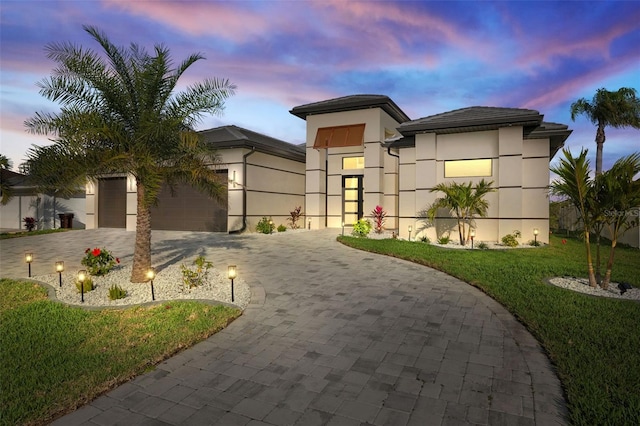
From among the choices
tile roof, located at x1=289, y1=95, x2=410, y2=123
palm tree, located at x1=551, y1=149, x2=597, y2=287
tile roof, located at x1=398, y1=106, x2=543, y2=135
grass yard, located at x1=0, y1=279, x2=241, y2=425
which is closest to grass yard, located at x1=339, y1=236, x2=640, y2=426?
palm tree, located at x1=551, y1=149, x2=597, y2=287

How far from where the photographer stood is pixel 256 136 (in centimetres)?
2338

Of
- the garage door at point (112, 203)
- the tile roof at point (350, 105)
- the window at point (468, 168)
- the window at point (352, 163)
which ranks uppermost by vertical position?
the tile roof at point (350, 105)

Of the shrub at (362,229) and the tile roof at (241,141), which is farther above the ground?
the tile roof at (241,141)

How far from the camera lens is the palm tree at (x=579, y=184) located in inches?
304

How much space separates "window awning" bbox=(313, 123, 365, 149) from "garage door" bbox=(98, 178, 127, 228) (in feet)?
46.3

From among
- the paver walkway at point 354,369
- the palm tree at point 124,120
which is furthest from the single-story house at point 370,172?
the palm tree at point 124,120

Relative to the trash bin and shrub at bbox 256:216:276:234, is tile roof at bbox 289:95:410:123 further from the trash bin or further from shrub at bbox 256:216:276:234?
the trash bin

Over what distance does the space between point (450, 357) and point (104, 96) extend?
8.94 m

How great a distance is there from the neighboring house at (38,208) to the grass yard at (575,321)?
27.1m

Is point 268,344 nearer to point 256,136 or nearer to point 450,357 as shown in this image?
point 450,357

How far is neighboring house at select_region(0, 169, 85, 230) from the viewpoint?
85.6 ft

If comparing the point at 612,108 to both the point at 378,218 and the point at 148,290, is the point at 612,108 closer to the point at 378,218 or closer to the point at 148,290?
the point at 378,218

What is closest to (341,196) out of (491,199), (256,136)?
(256,136)

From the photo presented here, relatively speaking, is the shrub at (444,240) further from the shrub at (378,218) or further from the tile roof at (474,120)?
the tile roof at (474,120)
